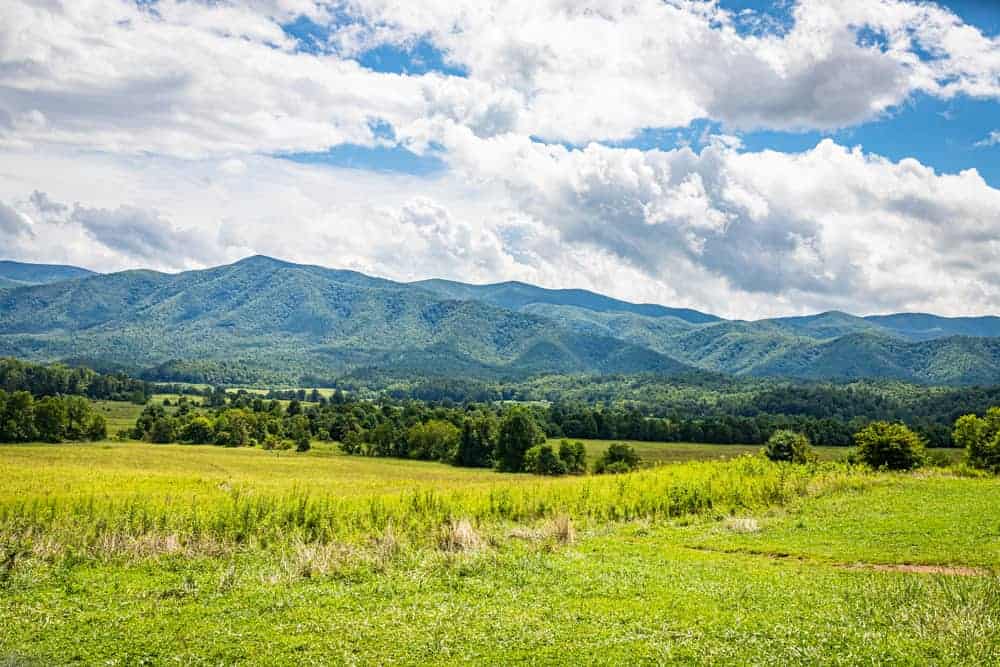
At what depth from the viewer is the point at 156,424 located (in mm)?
122250

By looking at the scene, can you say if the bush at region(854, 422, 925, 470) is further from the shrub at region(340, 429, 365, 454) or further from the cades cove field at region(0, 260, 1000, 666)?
the shrub at region(340, 429, 365, 454)

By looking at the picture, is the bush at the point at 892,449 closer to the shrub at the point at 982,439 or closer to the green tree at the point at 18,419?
the shrub at the point at 982,439

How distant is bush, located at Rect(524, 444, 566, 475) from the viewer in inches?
3588

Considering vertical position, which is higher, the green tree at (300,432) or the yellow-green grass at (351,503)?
the yellow-green grass at (351,503)

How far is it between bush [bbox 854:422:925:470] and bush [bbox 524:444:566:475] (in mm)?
41173

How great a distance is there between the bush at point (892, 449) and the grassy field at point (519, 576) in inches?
622

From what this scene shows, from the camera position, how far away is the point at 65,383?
174625mm

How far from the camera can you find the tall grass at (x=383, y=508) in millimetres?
27250

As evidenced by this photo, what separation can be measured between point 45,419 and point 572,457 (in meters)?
77.8

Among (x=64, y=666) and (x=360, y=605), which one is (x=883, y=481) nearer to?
(x=360, y=605)

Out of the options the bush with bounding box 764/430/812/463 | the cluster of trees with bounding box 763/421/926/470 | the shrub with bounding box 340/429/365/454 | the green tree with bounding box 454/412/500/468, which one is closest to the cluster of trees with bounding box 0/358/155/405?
the shrub with bounding box 340/429/365/454

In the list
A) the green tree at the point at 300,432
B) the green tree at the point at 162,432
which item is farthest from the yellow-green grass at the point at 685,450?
the green tree at the point at 162,432

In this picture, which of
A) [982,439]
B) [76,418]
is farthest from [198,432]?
[982,439]

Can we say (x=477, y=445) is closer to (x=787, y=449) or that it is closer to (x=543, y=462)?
(x=543, y=462)
